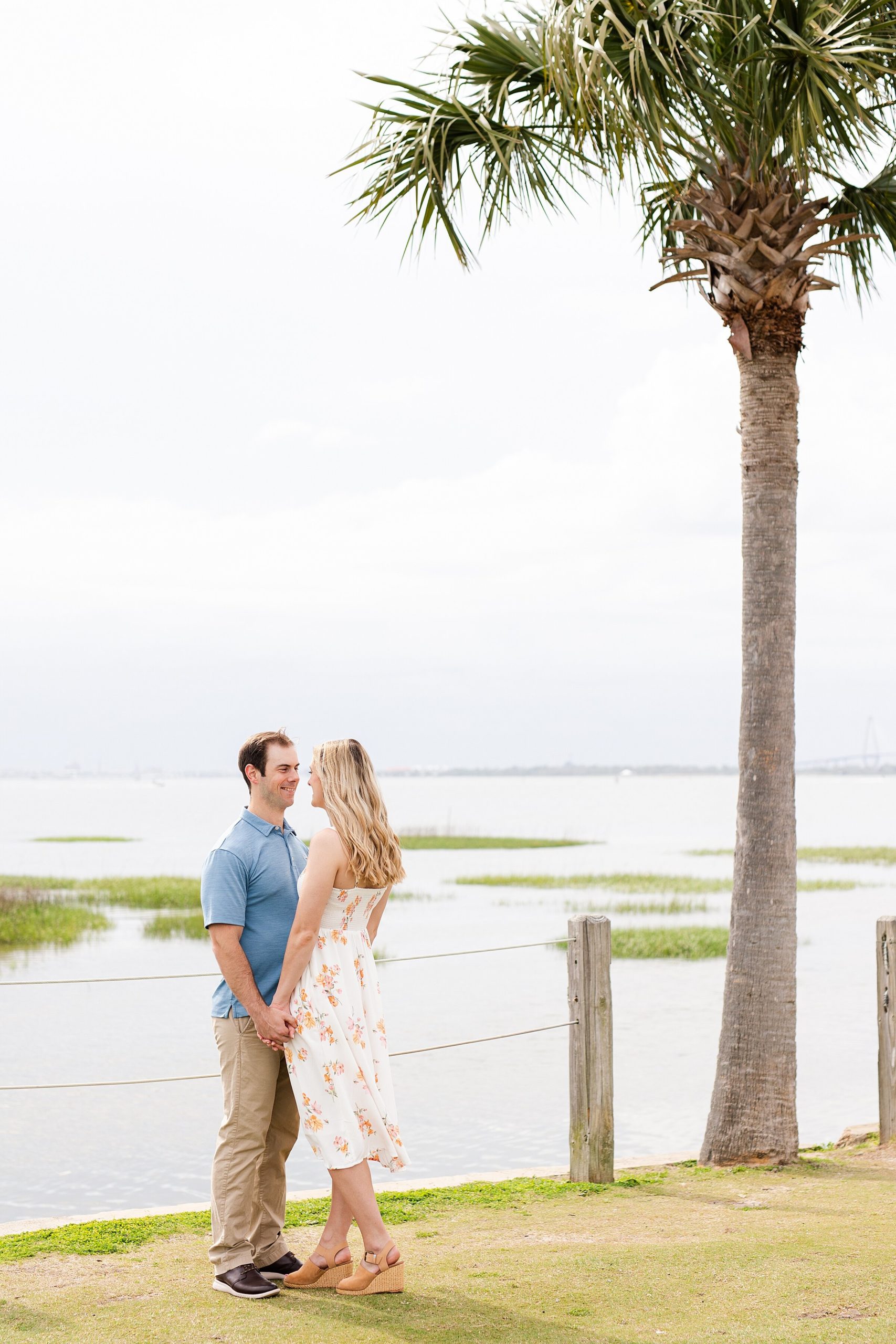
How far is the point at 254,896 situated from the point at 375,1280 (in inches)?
56.5

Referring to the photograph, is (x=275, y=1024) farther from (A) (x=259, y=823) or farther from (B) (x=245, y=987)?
(A) (x=259, y=823)

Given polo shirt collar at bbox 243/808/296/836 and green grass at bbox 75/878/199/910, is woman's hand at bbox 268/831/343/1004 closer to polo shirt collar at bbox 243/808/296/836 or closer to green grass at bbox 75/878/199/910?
polo shirt collar at bbox 243/808/296/836

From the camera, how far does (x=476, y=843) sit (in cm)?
4844

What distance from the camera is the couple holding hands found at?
453cm

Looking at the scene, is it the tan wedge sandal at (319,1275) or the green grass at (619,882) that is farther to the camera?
the green grass at (619,882)

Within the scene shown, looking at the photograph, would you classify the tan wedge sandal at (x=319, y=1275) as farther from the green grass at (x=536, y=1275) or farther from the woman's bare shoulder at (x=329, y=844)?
the woman's bare shoulder at (x=329, y=844)

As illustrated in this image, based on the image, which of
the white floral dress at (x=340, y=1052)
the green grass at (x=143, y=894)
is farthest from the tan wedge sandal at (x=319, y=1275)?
the green grass at (x=143, y=894)

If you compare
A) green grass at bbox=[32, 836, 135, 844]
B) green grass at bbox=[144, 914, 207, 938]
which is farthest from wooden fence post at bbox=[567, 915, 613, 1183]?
green grass at bbox=[32, 836, 135, 844]

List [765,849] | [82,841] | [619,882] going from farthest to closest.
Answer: [82,841], [619,882], [765,849]

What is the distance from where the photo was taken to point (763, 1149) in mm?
7301

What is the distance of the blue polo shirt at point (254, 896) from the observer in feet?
15.1

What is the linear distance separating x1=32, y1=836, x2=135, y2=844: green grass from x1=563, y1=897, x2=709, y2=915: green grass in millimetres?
39626

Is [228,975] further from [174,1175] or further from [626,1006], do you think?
[626,1006]

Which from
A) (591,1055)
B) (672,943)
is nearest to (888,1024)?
(591,1055)
